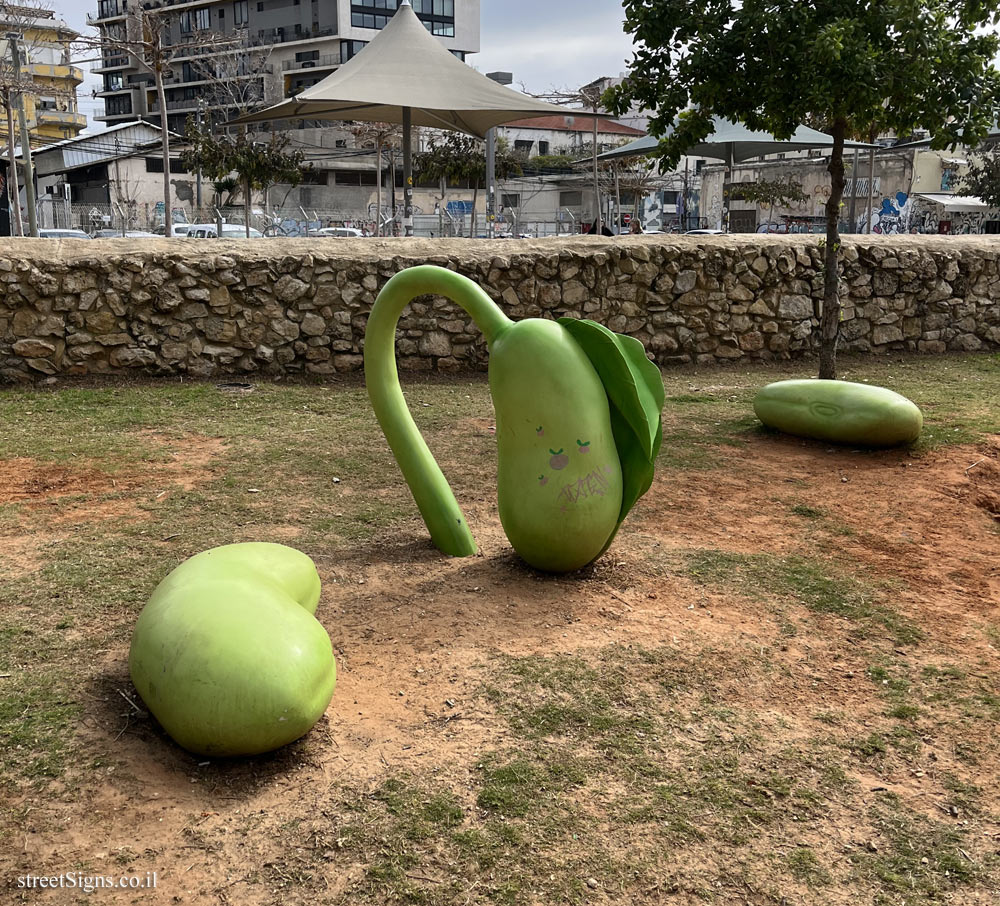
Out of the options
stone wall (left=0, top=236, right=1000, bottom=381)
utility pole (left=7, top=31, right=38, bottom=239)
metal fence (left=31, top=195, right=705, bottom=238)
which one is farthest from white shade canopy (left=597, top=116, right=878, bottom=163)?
utility pole (left=7, top=31, right=38, bottom=239)

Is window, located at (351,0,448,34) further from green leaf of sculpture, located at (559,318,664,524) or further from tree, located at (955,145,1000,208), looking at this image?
green leaf of sculpture, located at (559,318,664,524)

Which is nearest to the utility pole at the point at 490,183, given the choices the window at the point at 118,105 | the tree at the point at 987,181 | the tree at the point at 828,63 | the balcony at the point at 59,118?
the tree at the point at 828,63

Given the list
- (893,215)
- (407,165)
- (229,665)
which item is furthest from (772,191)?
(229,665)

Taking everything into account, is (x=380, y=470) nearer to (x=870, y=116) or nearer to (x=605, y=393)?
(x=605, y=393)

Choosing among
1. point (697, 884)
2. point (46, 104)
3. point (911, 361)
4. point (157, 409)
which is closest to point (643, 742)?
point (697, 884)

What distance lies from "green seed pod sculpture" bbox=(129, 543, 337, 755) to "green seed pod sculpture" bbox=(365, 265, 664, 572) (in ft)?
3.86

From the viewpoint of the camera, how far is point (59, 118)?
60.2m

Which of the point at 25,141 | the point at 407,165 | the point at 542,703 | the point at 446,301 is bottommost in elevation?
the point at 542,703

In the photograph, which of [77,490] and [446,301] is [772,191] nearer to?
[446,301]

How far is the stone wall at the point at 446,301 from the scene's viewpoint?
8.03 meters

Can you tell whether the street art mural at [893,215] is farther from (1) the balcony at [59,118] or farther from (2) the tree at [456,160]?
(1) the balcony at [59,118]

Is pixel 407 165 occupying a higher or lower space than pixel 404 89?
lower

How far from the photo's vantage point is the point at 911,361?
32.5ft

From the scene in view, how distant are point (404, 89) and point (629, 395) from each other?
8.55 metres
